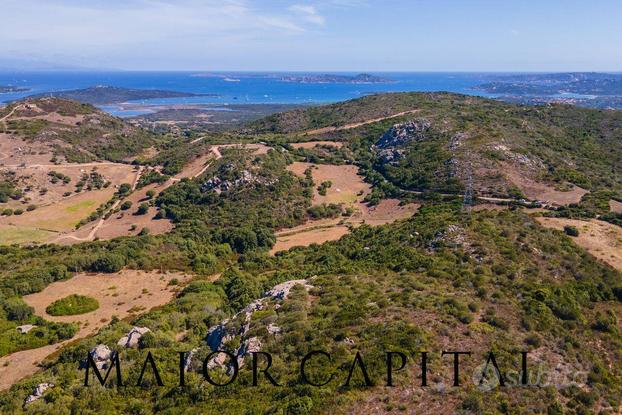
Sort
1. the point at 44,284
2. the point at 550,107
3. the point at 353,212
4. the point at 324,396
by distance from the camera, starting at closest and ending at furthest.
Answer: the point at 324,396 → the point at 44,284 → the point at 353,212 → the point at 550,107

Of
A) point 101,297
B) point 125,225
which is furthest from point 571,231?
point 125,225

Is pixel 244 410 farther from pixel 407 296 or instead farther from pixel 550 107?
pixel 550 107

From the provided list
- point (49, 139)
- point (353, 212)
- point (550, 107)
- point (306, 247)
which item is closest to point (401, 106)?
point (550, 107)

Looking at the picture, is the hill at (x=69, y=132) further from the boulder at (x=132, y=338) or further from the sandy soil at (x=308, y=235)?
the boulder at (x=132, y=338)

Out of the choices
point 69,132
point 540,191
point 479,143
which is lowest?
point 540,191

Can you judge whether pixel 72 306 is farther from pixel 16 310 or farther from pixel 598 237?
pixel 598 237

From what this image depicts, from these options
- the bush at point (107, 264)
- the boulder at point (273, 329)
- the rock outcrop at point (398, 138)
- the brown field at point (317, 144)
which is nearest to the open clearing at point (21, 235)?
the bush at point (107, 264)
